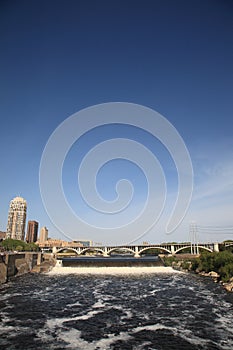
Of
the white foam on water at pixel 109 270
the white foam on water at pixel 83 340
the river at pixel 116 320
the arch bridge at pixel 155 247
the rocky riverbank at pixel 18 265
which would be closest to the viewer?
the white foam on water at pixel 83 340

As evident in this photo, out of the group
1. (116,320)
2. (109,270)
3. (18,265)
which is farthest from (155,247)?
(116,320)

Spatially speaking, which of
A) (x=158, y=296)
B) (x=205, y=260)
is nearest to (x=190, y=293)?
(x=158, y=296)

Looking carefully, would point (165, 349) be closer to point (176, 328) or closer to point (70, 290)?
point (176, 328)

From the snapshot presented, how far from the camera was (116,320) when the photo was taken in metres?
26.8

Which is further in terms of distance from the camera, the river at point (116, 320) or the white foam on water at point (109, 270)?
the white foam on water at point (109, 270)

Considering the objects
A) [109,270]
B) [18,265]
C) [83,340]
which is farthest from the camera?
[109,270]

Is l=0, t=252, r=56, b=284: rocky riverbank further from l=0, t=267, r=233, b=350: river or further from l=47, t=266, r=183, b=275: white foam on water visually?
l=0, t=267, r=233, b=350: river

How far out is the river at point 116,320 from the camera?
2039 cm

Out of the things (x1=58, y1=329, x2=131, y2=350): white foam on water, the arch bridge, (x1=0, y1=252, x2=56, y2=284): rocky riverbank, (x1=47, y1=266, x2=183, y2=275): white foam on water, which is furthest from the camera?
the arch bridge

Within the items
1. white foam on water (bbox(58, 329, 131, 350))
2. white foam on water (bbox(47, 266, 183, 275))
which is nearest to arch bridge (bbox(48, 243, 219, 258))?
white foam on water (bbox(47, 266, 183, 275))

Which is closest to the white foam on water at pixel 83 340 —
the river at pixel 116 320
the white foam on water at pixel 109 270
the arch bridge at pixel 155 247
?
the river at pixel 116 320

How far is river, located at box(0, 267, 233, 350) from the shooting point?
20391 mm

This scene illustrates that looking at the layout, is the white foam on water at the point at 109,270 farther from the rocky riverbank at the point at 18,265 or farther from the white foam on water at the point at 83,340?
the white foam on water at the point at 83,340

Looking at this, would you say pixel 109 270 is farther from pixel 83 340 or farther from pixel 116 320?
pixel 83 340
